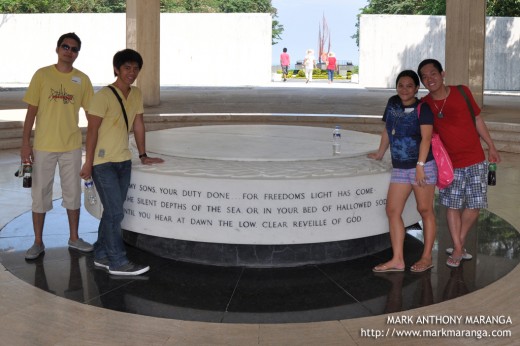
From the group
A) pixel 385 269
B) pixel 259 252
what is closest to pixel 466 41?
pixel 385 269

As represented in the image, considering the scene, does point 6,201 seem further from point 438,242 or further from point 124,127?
point 438,242

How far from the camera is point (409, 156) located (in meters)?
4.89

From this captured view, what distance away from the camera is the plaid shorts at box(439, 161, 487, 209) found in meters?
5.06

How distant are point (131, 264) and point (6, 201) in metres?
3.19

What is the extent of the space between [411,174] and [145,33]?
1214 centimetres

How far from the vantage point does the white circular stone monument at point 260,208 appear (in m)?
5.03

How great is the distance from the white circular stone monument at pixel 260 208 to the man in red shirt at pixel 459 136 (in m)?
0.57

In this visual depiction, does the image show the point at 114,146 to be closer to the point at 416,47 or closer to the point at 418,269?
the point at 418,269

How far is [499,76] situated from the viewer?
26.3 m

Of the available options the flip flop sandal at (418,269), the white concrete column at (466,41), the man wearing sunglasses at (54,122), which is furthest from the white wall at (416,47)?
the man wearing sunglasses at (54,122)

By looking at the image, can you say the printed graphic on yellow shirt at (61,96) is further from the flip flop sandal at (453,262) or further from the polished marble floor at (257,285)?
the flip flop sandal at (453,262)

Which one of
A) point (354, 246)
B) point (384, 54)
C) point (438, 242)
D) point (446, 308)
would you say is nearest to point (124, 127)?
point (354, 246)

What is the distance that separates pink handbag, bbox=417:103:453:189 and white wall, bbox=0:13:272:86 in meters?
22.4

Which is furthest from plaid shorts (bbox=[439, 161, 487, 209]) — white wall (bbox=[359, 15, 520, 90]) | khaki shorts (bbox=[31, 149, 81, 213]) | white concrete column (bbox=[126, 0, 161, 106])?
white wall (bbox=[359, 15, 520, 90])
